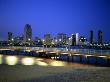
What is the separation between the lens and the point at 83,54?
66250 mm

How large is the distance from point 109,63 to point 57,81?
49784 mm

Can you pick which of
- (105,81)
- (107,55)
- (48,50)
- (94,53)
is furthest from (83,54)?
(105,81)

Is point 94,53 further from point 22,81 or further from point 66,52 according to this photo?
point 22,81

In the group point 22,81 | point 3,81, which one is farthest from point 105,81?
point 3,81

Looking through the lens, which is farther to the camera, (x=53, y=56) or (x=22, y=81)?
(x=53, y=56)

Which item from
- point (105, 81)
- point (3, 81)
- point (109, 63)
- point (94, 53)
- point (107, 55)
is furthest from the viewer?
point (109, 63)

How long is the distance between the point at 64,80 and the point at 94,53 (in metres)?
40.0

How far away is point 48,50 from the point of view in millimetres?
86312

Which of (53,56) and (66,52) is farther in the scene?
(53,56)

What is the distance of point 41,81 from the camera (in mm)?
23172

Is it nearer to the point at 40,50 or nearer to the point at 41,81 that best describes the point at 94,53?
the point at 40,50

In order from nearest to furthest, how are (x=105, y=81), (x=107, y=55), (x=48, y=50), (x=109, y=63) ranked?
(x=105, y=81) → (x=107, y=55) → (x=109, y=63) → (x=48, y=50)

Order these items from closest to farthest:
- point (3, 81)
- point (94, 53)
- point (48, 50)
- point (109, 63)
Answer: point (3, 81), point (94, 53), point (109, 63), point (48, 50)

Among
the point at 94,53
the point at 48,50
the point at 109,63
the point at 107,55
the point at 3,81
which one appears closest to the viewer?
the point at 3,81
